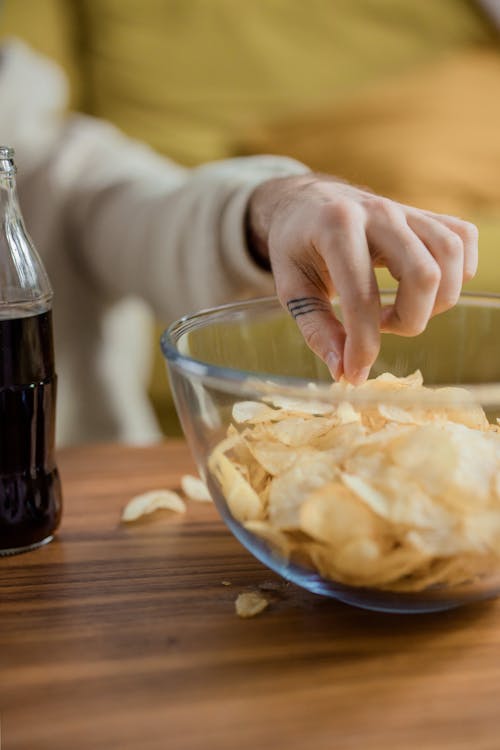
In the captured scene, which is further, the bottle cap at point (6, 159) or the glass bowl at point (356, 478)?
the bottle cap at point (6, 159)

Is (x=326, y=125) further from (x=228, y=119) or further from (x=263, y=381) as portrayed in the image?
(x=263, y=381)

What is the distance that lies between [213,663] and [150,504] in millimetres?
237

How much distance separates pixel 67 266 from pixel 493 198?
0.91 m

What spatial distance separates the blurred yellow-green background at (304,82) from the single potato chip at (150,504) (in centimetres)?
102

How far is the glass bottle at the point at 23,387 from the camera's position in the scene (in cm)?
62

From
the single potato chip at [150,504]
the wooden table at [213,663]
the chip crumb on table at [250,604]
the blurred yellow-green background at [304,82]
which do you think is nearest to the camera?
the wooden table at [213,663]

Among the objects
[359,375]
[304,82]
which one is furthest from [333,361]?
[304,82]

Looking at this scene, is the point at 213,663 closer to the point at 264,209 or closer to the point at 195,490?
the point at 195,490

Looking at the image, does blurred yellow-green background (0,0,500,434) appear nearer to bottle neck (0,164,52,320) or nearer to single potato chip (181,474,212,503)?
single potato chip (181,474,212,503)

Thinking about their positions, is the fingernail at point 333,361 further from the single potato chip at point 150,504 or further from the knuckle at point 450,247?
the single potato chip at point 150,504

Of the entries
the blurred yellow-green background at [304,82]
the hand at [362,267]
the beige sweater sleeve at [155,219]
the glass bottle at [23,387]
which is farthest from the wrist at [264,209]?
the blurred yellow-green background at [304,82]

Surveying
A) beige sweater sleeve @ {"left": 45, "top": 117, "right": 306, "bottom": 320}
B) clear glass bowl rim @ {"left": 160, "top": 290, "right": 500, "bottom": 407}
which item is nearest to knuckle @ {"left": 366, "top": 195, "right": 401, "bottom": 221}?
clear glass bowl rim @ {"left": 160, "top": 290, "right": 500, "bottom": 407}

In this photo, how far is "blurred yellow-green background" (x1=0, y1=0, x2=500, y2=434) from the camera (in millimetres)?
1740

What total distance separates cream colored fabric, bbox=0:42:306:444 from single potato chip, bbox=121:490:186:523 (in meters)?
0.42
